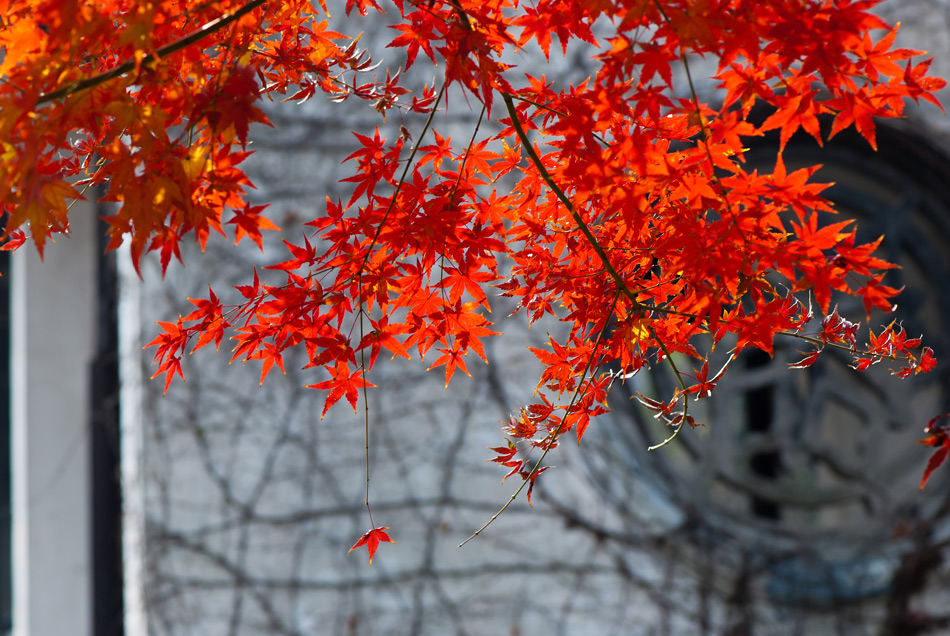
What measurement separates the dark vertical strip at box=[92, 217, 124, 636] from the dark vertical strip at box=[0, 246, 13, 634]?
540mm

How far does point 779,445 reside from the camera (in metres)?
2.46

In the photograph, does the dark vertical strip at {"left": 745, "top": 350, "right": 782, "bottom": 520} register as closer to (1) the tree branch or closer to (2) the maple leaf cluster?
(2) the maple leaf cluster

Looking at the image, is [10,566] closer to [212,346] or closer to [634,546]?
[212,346]

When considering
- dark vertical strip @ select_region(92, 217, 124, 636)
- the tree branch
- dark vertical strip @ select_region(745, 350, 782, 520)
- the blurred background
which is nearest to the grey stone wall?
the blurred background

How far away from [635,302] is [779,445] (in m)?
1.76

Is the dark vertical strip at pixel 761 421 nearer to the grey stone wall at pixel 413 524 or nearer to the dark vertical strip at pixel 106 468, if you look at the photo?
the grey stone wall at pixel 413 524

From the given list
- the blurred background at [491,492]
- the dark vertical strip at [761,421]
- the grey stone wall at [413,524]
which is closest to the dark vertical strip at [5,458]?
the blurred background at [491,492]

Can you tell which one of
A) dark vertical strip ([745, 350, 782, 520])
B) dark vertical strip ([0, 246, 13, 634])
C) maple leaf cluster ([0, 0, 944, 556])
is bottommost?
maple leaf cluster ([0, 0, 944, 556])

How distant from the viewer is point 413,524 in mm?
2316

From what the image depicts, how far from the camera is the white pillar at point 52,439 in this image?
8.39 feet

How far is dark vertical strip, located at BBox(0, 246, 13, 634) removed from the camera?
3074 mm

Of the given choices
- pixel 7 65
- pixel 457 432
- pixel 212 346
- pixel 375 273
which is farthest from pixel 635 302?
pixel 212 346

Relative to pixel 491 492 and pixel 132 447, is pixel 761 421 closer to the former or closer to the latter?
pixel 491 492

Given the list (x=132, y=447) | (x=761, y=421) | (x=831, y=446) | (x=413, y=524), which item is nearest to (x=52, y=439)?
(x=132, y=447)
